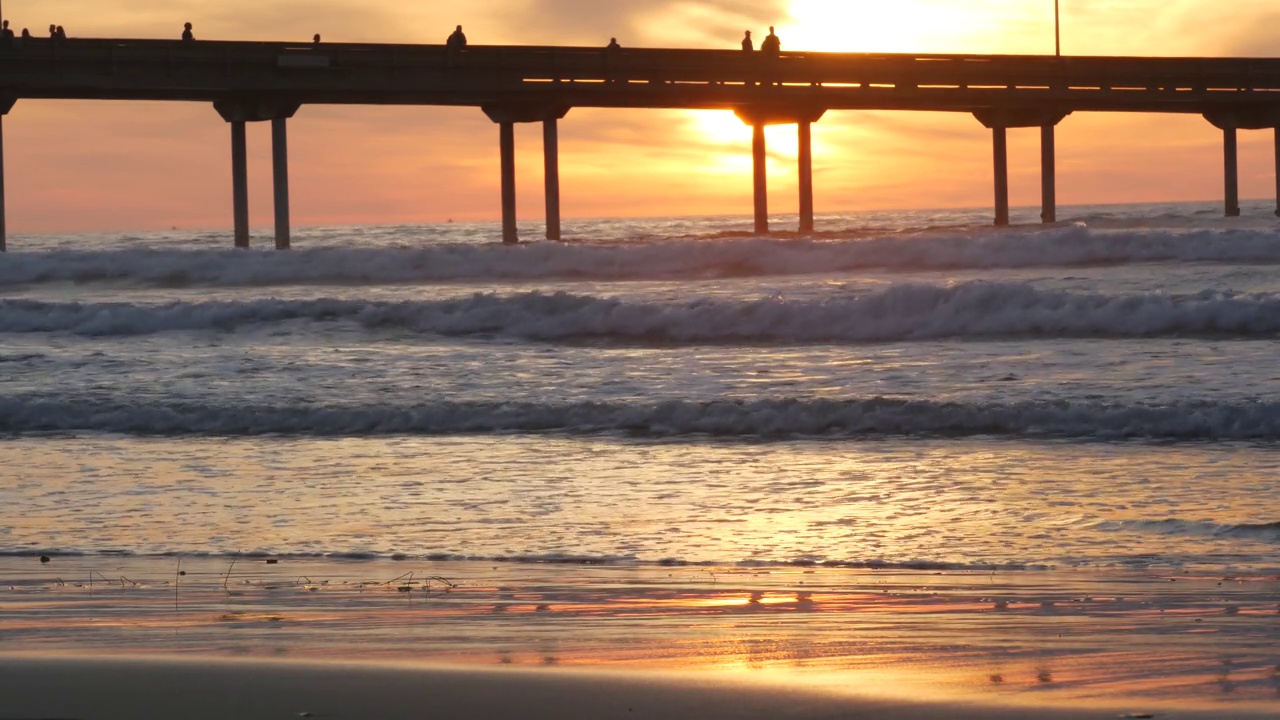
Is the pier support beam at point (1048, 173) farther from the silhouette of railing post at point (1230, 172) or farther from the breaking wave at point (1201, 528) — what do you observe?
the breaking wave at point (1201, 528)

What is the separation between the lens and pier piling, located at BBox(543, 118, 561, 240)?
3456 centimetres

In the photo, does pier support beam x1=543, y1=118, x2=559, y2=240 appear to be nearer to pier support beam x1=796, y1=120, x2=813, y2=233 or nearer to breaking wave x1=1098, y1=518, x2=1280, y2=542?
pier support beam x1=796, y1=120, x2=813, y2=233

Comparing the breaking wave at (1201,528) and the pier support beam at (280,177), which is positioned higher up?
the pier support beam at (280,177)

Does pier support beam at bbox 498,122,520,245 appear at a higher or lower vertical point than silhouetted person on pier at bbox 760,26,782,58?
lower

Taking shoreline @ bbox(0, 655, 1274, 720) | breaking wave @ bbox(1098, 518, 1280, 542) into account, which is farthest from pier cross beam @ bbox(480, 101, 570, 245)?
shoreline @ bbox(0, 655, 1274, 720)

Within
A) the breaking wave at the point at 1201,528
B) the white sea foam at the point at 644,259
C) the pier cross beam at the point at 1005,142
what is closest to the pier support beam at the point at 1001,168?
the pier cross beam at the point at 1005,142

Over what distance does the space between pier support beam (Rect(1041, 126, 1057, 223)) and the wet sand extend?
36180mm

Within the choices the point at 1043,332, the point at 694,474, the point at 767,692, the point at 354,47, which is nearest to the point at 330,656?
the point at 767,692

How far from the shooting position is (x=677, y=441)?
10914 millimetres

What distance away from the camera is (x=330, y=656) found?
15.1ft

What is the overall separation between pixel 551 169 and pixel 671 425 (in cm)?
2416

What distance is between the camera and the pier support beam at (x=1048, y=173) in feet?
132

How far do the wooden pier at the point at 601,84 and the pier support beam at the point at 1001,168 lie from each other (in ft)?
0.15

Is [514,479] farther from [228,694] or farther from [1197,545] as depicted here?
[228,694]
